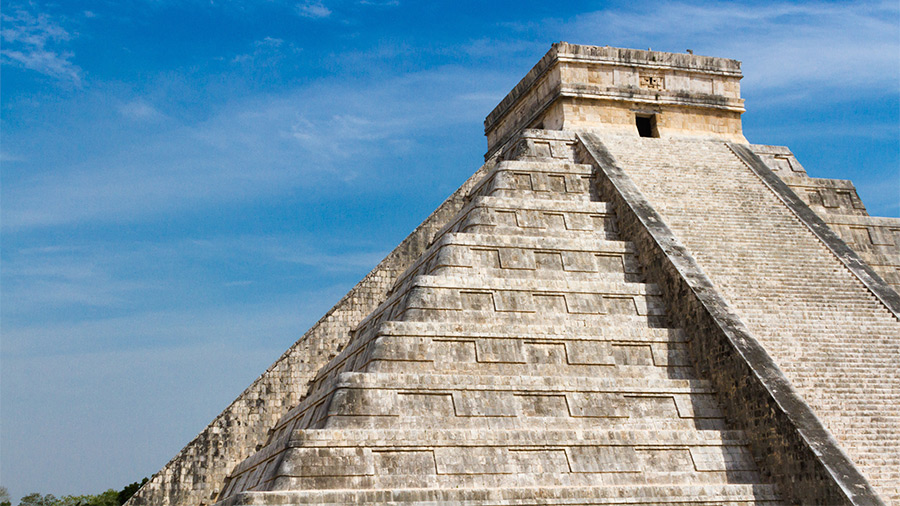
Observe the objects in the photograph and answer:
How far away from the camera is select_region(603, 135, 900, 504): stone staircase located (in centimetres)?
1162

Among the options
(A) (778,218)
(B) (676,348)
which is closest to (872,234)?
(A) (778,218)

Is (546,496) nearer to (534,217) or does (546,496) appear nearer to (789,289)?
(534,217)

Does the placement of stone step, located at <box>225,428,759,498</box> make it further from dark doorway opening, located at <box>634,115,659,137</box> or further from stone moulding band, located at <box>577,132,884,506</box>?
dark doorway opening, located at <box>634,115,659,137</box>

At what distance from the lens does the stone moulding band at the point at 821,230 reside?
1415 centimetres

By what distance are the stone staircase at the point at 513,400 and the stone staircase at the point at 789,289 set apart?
1.11 meters

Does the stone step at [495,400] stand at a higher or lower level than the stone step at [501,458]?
higher

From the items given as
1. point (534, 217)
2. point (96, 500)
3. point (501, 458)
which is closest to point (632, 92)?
point (534, 217)

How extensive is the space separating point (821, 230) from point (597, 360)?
530 cm

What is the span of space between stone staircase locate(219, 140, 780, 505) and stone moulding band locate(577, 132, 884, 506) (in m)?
0.24

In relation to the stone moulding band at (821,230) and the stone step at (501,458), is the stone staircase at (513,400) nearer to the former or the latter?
the stone step at (501,458)

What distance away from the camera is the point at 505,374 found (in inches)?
482

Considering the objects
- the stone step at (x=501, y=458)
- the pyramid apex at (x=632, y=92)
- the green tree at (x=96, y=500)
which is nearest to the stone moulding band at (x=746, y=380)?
the stone step at (x=501, y=458)

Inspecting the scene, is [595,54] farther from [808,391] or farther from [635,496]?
[635,496]

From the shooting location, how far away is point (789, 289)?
13898 millimetres
